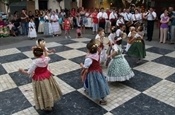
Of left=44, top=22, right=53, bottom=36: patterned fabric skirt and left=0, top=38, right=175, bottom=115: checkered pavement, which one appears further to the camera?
left=44, top=22, right=53, bottom=36: patterned fabric skirt

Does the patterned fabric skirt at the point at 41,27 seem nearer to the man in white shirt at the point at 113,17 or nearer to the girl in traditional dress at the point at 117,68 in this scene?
the man in white shirt at the point at 113,17

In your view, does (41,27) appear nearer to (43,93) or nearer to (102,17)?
(102,17)

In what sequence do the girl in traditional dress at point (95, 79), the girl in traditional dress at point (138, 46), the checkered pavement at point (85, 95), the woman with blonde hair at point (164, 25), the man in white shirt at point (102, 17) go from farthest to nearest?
the man in white shirt at point (102, 17)
the woman with blonde hair at point (164, 25)
the girl in traditional dress at point (138, 46)
the checkered pavement at point (85, 95)
the girl in traditional dress at point (95, 79)

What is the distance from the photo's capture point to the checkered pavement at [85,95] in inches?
176

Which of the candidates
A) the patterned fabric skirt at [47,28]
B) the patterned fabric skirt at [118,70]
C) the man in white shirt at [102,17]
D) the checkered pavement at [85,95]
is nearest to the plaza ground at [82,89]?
the checkered pavement at [85,95]

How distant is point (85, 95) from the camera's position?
5.08 meters

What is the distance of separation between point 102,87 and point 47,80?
1115 millimetres

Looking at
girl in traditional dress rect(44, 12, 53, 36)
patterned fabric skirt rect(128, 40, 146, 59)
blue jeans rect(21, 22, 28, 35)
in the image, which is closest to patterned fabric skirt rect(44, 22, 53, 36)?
girl in traditional dress rect(44, 12, 53, 36)

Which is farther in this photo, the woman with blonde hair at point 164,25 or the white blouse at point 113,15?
the white blouse at point 113,15

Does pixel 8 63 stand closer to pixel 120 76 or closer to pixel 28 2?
pixel 120 76

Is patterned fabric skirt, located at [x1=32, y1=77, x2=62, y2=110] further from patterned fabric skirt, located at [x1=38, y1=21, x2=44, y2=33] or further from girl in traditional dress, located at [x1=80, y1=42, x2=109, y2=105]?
patterned fabric skirt, located at [x1=38, y1=21, x2=44, y2=33]

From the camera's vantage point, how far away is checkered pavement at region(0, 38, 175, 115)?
4477 mm

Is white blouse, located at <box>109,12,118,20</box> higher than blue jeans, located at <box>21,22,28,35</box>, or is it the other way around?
white blouse, located at <box>109,12,118,20</box>

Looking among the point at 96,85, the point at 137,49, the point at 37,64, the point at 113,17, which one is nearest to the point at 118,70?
Answer: the point at 96,85
